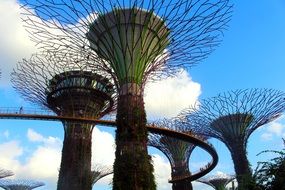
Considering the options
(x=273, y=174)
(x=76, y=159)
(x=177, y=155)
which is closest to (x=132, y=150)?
(x=273, y=174)

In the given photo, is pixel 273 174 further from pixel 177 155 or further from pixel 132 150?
pixel 177 155

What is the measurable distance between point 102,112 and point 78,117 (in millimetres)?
3676

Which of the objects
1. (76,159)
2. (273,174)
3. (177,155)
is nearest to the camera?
(273,174)

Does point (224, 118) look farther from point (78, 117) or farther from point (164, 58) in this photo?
point (164, 58)

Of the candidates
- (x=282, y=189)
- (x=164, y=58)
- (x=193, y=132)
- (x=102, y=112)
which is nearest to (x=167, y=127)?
(x=193, y=132)

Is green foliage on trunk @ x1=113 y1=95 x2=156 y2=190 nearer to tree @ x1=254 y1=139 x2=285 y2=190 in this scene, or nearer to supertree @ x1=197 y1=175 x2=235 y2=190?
tree @ x1=254 y1=139 x2=285 y2=190

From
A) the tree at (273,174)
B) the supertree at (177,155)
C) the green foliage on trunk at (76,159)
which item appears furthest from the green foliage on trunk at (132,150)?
the supertree at (177,155)

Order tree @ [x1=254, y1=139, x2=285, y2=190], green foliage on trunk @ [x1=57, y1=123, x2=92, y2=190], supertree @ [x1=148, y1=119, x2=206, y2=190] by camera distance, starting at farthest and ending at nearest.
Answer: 1. supertree @ [x1=148, y1=119, x2=206, y2=190]
2. green foliage on trunk @ [x1=57, y1=123, x2=92, y2=190]
3. tree @ [x1=254, y1=139, x2=285, y2=190]

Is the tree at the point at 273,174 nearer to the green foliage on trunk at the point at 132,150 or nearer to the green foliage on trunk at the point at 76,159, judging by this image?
the green foliage on trunk at the point at 132,150

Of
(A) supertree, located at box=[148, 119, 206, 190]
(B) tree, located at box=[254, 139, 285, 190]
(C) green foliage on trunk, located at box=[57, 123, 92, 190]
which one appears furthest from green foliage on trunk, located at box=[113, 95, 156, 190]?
(A) supertree, located at box=[148, 119, 206, 190]

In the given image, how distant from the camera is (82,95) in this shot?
35156mm

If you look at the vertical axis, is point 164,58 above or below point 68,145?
above

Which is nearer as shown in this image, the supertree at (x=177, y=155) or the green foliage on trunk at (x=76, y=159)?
the green foliage on trunk at (x=76, y=159)

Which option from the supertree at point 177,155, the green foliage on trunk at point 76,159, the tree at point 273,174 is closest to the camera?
the tree at point 273,174
